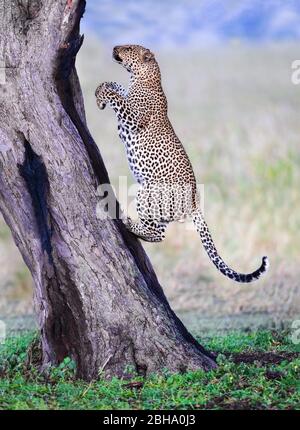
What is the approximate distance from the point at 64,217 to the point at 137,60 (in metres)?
1.93

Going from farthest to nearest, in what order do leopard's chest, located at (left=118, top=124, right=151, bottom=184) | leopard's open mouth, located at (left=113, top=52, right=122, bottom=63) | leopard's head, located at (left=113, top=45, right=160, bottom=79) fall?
leopard's open mouth, located at (left=113, top=52, right=122, bottom=63) < leopard's head, located at (left=113, top=45, right=160, bottom=79) < leopard's chest, located at (left=118, top=124, right=151, bottom=184)

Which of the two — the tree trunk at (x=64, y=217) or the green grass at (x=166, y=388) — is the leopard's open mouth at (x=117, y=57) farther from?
the green grass at (x=166, y=388)

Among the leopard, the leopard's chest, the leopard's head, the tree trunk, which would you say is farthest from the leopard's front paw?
the tree trunk

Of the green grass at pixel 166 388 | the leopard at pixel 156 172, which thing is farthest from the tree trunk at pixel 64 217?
the leopard at pixel 156 172

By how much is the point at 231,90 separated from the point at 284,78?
1766mm

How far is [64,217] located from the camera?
6.25 meters

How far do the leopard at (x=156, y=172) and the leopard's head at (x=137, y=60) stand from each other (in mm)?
331

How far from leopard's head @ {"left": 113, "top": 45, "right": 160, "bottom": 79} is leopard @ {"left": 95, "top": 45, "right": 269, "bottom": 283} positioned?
0.33m

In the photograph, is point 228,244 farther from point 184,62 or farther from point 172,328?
point 184,62

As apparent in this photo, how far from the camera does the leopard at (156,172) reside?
6859 millimetres

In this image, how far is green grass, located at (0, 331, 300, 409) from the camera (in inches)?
231

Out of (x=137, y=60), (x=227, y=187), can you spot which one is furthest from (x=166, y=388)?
(x=227, y=187)

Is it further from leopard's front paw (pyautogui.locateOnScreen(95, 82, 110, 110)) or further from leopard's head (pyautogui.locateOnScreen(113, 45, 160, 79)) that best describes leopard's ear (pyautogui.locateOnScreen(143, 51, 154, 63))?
leopard's front paw (pyautogui.locateOnScreen(95, 82, 110, 110))
